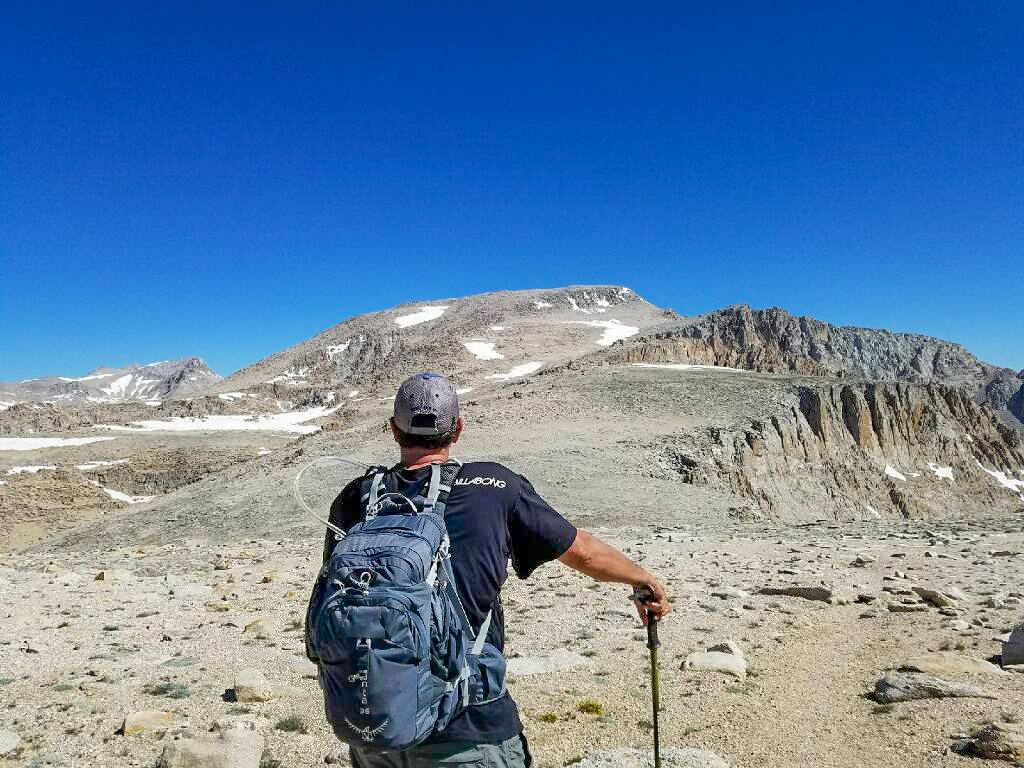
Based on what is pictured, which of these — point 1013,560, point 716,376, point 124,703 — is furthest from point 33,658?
point 716,376

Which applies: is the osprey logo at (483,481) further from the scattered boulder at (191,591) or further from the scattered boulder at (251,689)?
the scattered boulder at (191,591)

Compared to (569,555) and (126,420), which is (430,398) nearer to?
(569,555)

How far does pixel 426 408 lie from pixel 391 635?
3.59ft

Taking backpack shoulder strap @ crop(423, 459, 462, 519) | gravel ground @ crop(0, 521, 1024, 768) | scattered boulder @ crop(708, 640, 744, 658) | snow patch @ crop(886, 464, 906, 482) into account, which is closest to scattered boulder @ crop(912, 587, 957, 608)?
gravel ground @ crop(0, 521, 1024, 768)

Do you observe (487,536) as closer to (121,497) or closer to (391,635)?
(391,635)

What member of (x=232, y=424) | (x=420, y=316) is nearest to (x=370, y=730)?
(x=232, y=424)

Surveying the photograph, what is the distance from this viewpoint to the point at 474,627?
111 inches

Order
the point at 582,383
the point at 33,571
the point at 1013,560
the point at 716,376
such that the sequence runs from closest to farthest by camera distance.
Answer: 1. the point at 1013,560
2. the point at 33,571
3. the point at 582,383
4. the point at 716,376

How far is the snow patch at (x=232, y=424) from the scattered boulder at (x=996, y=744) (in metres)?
60.1

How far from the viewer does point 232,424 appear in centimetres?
6794

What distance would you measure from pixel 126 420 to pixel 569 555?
241ft

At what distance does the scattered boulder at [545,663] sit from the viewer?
7418 millimetres

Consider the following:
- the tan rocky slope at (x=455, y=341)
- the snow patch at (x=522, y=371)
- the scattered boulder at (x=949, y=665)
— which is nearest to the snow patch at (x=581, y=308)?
the tan rocky slope at (x=455, y=341)

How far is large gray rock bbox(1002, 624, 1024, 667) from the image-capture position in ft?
21.6
